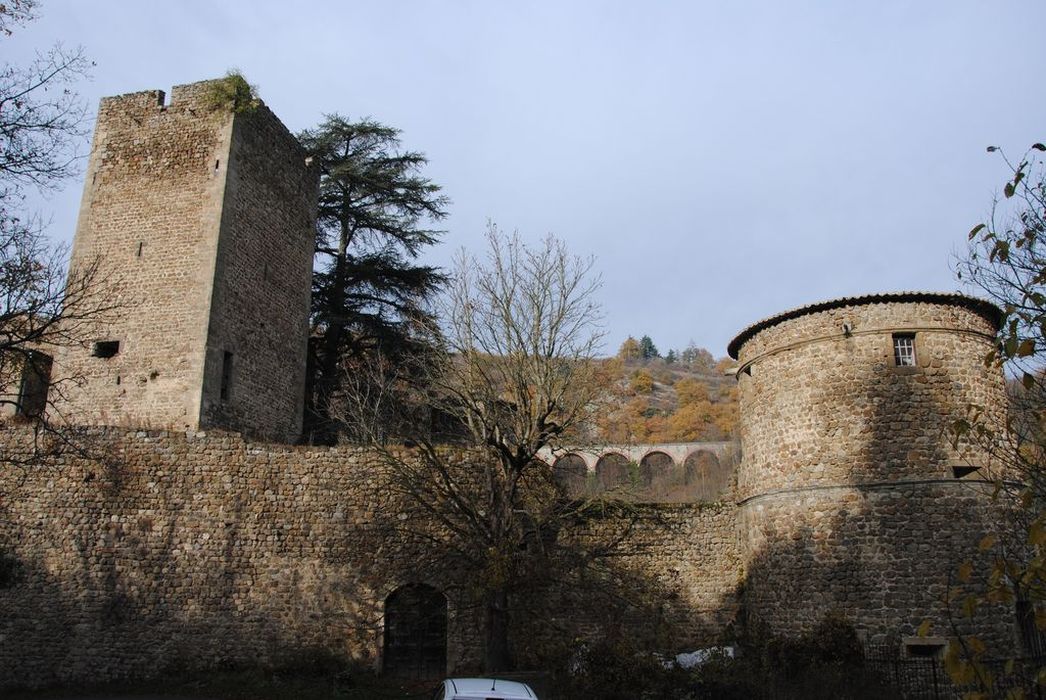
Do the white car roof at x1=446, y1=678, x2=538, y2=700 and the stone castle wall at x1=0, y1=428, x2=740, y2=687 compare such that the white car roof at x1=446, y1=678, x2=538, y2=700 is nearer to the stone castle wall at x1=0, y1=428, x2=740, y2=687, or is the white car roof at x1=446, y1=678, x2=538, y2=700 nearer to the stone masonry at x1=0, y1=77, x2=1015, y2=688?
the stone masonry at x1=0, y1=77, x2=1015, y2=688

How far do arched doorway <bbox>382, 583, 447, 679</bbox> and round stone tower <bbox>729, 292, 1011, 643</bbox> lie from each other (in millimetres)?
5549

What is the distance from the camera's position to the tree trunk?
46.7 ft

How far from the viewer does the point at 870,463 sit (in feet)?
47.5

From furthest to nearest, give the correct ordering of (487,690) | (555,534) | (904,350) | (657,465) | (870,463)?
(657,465) < (555,534) < (904,350) < (870,463) < (487,690)

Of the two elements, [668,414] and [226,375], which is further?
[668,414]

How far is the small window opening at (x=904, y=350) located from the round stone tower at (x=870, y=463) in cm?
2

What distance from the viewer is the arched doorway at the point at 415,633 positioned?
51.9 feet

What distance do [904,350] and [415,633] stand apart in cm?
977

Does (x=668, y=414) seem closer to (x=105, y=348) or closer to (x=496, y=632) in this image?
(x=105, y=348)

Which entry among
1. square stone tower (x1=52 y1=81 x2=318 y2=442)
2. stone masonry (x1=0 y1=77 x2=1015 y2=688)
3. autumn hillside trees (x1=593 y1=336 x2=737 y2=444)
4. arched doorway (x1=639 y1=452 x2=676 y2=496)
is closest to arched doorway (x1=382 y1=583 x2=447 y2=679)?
stone masonry (x1=0 y1=77 x2=1015 y2=688)

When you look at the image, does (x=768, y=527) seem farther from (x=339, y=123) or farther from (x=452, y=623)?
(x=339, y=123)

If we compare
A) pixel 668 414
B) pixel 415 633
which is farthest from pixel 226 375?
pixel 668 414

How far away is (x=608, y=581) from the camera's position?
642 inches

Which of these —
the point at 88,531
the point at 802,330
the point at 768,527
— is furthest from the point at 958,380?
the point at 88,531
